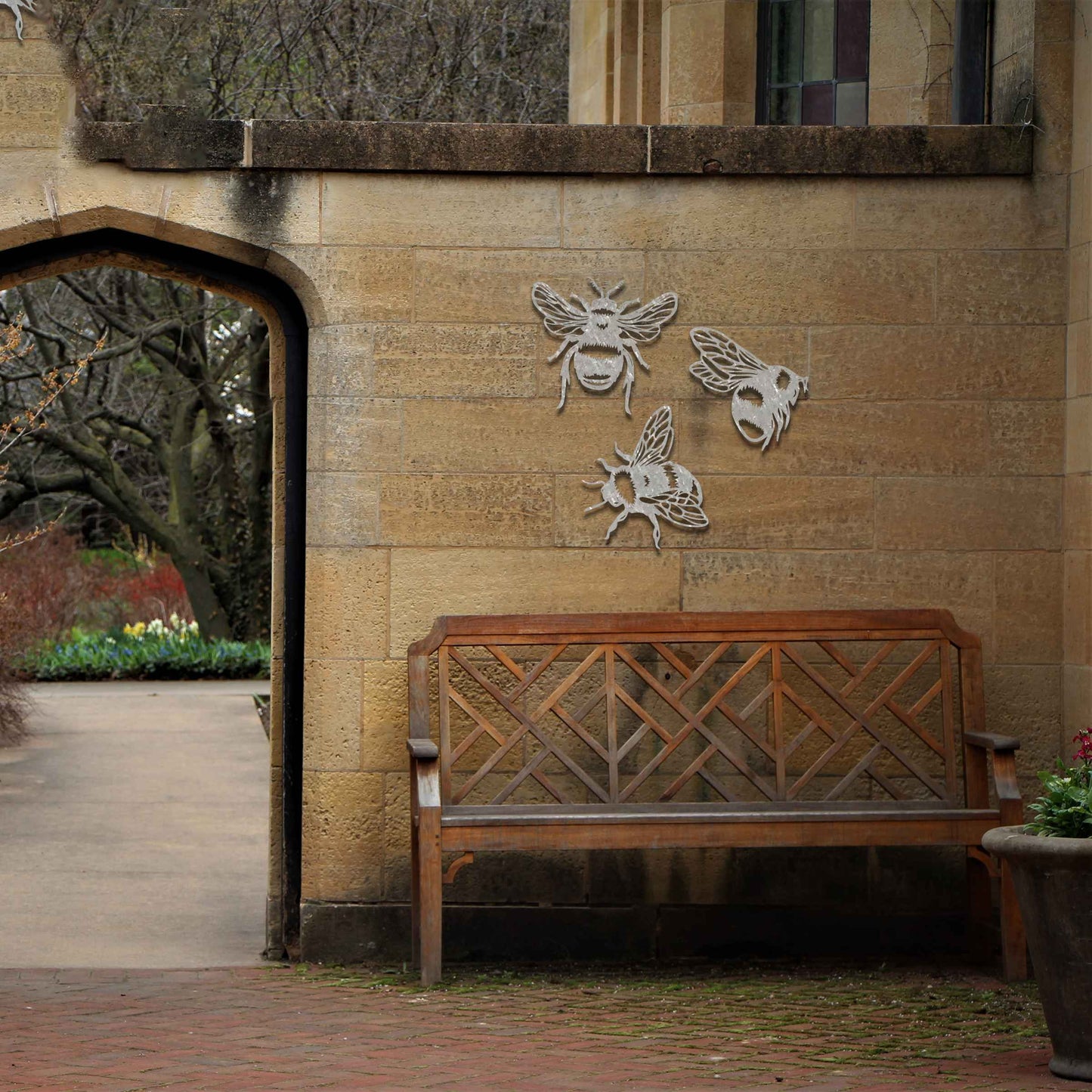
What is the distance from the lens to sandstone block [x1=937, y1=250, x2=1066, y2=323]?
7250 mm

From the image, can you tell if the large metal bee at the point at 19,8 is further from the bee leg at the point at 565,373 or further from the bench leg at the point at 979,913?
the bench leg at the point at 979,913

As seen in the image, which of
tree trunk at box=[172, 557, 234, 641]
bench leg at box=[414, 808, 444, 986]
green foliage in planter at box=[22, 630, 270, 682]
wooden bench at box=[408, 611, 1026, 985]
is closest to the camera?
bench leg at box=[414, 808, 444, 986]

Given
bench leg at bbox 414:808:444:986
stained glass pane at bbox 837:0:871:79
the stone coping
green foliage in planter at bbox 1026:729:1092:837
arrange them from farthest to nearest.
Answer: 1. stained glass pane at bbox 837:0:871:79
2. the stone coping
3. bench leg at bbox 414:808:444:986
4. green foliage in planter at bbox 1026:729:1092:837

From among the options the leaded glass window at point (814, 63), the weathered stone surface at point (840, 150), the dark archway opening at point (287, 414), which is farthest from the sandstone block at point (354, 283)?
the leaded glass window at point (814, 63)

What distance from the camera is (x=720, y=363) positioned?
7.18 meters

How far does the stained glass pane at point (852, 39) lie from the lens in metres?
10.2

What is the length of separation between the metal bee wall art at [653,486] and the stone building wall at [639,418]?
2.3 inches

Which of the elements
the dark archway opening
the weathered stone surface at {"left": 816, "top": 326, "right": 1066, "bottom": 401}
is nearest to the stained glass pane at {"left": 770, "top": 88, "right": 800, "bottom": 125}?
the weathered stone surface at {"left": 816, "top": 326, "right": 1066, "bottom": 401}

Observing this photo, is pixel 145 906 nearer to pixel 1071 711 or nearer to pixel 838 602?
pixel 838 602

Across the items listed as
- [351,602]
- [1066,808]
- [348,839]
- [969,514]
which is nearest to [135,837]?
[348,839]

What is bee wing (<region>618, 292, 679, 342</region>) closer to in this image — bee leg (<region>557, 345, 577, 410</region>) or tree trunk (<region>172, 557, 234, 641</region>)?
bee leg (<region>557, 345, 577, 410</region>)

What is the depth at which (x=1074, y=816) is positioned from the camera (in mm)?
5285

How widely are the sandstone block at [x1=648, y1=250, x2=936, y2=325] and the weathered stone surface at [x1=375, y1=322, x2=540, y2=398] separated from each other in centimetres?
63

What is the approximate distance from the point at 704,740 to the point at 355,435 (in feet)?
6.19
